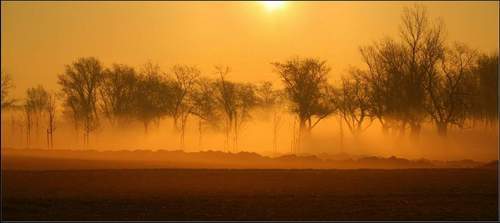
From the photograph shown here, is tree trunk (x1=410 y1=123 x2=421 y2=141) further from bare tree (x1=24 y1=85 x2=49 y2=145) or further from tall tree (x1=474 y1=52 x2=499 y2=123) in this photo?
bare tree (x1=24 y1=85 x2=49 y2=145)

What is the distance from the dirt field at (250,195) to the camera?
21422 millimetres

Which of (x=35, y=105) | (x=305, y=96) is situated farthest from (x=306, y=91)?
(x=35, y=105)

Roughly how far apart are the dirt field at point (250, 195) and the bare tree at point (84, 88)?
1756 inches

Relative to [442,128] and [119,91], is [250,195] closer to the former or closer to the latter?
[442,128]

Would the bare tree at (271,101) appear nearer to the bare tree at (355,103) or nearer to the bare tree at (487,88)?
the bare tree at (355,103)

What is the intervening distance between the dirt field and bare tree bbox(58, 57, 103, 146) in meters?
44.6

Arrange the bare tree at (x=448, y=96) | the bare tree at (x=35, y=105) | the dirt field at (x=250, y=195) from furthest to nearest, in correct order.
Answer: the bare tree at (x=35, y=105)
the bare tree at (x=448, y=96)
the dirt field at (x=250, y=195)

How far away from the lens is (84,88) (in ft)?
257

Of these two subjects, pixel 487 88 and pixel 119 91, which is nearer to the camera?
pixel 487 88

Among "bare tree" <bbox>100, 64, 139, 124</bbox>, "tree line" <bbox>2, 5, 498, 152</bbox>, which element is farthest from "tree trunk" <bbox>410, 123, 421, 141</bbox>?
"bare tree" <bbox>100, 64, 139, 124</bbox>

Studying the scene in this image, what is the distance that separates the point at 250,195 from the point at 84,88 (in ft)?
187

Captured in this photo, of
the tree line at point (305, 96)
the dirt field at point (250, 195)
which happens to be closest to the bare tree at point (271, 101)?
the tree line at point (305, 96)

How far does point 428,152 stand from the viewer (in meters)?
63.9

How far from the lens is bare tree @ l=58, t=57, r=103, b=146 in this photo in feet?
255
